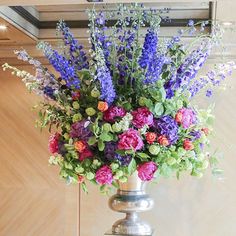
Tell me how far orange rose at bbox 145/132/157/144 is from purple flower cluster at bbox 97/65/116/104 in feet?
0.50

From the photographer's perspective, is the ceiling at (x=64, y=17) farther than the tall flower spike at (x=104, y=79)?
Yes

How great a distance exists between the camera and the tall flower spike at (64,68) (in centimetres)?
149

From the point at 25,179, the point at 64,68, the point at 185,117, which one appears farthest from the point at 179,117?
the point at 25,179

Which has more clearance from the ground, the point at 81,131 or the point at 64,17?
the point at 64,17

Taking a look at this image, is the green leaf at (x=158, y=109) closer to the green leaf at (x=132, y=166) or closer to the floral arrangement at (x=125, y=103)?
the floral arrangement at (x=125, y=103)

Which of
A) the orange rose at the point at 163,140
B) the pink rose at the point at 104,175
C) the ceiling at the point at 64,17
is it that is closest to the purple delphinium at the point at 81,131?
the pink rose at the point at 104,175

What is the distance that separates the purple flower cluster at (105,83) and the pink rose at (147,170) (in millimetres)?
217

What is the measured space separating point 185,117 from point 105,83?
265 millimetres

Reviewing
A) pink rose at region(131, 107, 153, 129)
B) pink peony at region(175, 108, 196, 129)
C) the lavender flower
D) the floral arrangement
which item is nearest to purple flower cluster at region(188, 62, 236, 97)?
the floral arrangement

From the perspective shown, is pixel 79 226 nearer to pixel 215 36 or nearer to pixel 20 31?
pixel 20 31

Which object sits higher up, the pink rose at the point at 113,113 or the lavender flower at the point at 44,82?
the lavender flower at the point at 44,82

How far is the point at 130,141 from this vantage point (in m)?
1.41

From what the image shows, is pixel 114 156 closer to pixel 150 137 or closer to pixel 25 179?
pixel 150 137

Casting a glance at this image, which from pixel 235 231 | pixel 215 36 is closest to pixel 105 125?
pixel 215 36
